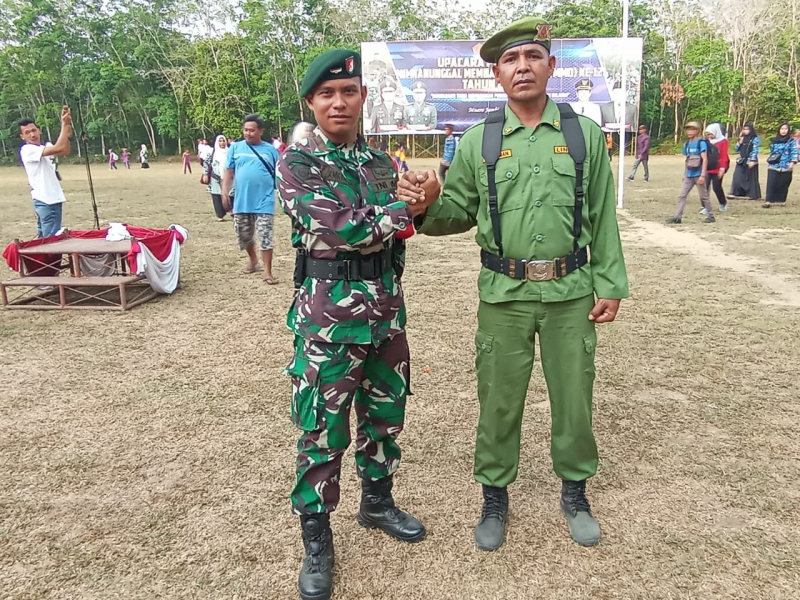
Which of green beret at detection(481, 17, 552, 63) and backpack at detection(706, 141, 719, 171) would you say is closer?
green beret at detection(481, 17, 552, 63)

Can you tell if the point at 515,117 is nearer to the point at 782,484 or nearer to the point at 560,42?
the point at 782,484

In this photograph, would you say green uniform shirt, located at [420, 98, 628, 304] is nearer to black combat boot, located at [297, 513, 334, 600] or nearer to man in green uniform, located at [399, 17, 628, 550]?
man in green uniform, located at [399, 17, 628, 550]

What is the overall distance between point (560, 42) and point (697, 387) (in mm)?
17753

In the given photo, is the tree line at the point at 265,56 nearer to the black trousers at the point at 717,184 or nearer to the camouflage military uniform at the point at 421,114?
the camouflage military uniform at the point at 421,114

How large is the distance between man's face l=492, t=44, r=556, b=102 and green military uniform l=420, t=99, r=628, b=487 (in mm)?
112

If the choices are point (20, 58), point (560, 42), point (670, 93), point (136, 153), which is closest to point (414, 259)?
point (560, 42)

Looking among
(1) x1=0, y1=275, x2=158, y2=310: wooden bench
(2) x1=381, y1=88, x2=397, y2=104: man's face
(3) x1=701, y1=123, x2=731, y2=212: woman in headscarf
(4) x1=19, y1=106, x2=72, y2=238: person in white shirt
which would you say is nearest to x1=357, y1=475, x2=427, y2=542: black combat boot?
(1) x1=0, y1=275, x2=158, y2=310: wooden bench

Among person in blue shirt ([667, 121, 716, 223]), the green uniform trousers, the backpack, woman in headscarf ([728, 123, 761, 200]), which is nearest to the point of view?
the green uniform trousers

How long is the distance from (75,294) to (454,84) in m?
17.6

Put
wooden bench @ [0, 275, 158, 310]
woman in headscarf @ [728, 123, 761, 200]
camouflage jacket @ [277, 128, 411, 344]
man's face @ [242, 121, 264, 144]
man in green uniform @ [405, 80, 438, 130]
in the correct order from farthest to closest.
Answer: man in green uniform @ [405, 80, 438, 130] → woman in headscarf @ [728, 123, 761, 200] → man's face @ [242, 121, 264, 144] → wooden bench @ [0, 275, 158, 310] → camouflage jacket @ [277, 128, 411, 344]

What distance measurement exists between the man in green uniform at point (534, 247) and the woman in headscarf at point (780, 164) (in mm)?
11488

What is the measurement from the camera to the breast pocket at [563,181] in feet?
7.72

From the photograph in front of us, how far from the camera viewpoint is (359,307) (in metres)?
2.22

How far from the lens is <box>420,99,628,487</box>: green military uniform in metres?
2.38
